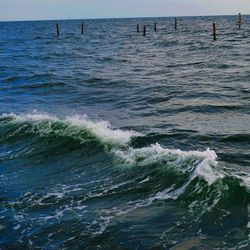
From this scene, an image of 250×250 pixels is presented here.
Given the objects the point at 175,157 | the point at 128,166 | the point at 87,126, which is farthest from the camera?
→ the point at 87,126

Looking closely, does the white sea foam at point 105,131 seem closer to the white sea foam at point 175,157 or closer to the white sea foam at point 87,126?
the white sea foam at point 87,126

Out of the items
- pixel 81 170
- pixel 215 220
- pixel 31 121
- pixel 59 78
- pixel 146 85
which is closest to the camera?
pixel 215 220

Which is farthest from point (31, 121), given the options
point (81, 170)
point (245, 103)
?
point (245, 103)

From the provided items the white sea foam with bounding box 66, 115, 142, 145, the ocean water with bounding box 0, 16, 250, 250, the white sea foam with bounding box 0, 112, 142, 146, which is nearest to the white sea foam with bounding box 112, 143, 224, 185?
the ocean water with bounding box 0, 16, 250, 250

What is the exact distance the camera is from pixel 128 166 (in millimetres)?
10234

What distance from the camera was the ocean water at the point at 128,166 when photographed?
723cm

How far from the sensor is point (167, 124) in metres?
14.1

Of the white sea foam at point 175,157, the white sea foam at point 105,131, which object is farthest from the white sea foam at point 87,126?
the white sea foam at point 175,157

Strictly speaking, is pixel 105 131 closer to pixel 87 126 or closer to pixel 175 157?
pixel 87 126

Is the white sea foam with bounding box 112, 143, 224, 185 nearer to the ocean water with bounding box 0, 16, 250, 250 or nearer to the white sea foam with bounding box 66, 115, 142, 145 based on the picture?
the ocean water with bounding box 0, 16, 250, 250

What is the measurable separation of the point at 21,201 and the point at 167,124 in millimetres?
6484

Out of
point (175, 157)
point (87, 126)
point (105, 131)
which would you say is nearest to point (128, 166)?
point (175, 157)

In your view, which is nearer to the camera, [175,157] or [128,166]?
[128,166]

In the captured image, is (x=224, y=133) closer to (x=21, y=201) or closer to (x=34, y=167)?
(x=34, y=167)
